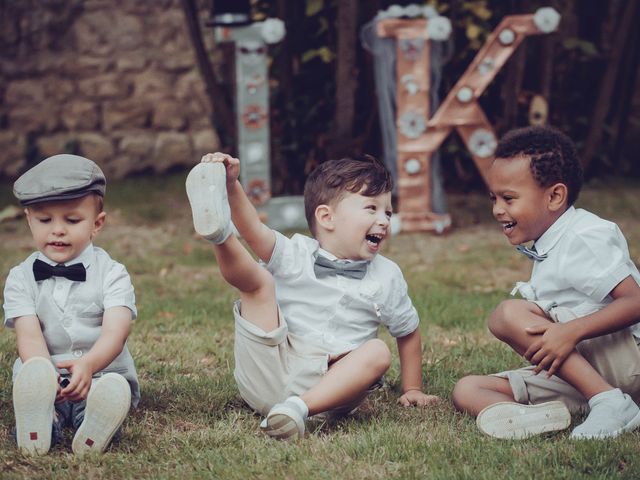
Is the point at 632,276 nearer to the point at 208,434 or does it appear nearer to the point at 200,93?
the point at 208,434

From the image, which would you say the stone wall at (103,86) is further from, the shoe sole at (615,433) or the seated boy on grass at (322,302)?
the shoe sole at (615,433)

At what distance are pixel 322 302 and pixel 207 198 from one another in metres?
0.61

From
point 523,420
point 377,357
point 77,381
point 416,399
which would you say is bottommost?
point 416,399

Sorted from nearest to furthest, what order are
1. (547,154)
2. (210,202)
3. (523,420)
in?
(210,202), (523,420), (547,154)

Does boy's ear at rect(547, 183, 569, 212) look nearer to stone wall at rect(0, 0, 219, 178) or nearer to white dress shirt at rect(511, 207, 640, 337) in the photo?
white dress shirt at rect(511, 207, 640, 337)

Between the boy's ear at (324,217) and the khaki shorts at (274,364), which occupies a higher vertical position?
the boy's ear at (324,217)

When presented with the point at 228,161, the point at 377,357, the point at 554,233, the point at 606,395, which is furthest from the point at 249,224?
the point at 606,395

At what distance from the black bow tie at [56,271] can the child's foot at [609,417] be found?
1523mm

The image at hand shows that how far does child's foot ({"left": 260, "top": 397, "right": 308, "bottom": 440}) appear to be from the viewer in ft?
9.09

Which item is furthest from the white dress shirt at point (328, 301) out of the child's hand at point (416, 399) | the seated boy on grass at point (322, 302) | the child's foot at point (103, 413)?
the child's foot at point (103, 413)

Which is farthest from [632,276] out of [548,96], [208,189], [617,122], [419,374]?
[617,122]

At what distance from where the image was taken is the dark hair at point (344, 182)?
314 cm

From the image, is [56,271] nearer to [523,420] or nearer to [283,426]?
[283,426]

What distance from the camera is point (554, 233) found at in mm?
3043
